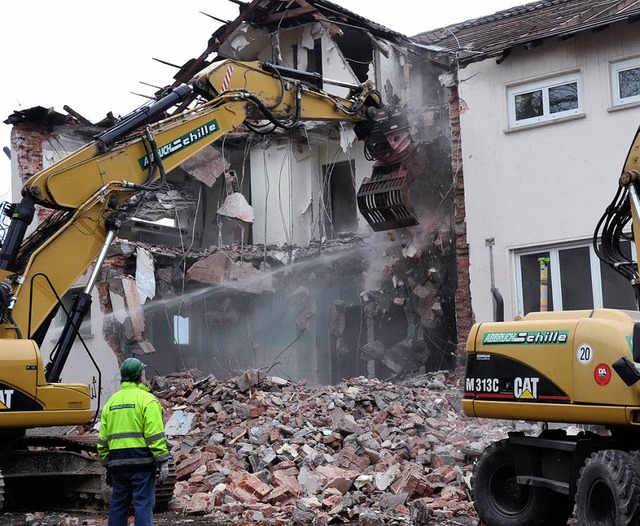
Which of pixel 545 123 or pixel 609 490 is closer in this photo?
pixel 609 490

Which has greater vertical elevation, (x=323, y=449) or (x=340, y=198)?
(x=340, y=198)

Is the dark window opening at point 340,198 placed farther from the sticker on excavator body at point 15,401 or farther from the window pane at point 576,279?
the sticker on excavator body at point 15,401

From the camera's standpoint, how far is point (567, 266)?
14.8 m

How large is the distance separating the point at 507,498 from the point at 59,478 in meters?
4.76

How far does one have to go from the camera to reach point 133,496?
7242 mm

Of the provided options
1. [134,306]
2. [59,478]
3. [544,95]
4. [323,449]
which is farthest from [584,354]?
[134,306]

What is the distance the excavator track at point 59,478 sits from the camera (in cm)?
979

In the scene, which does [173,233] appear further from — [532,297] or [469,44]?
[532,297]

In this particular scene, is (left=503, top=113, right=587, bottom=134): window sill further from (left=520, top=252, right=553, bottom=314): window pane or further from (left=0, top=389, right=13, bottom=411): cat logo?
(left=0, top=389, right=13, bottom=411): cat logo

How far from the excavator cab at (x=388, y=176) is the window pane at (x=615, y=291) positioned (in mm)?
3812

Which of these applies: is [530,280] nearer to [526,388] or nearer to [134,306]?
[134,306]

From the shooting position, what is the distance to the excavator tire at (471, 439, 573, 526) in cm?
812

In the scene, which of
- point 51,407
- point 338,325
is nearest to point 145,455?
point 51,407

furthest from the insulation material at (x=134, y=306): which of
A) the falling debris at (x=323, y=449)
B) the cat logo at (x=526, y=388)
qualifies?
the cat logo at (x=526, y=388)
